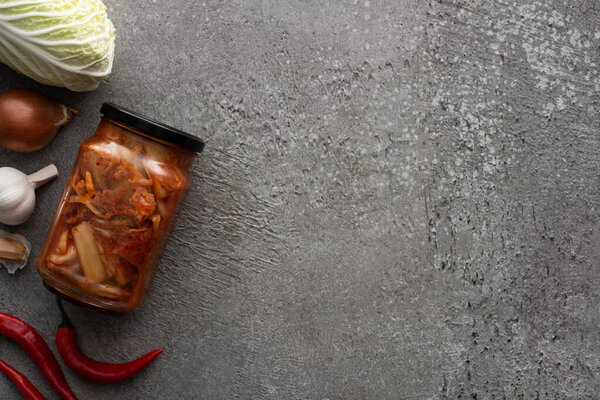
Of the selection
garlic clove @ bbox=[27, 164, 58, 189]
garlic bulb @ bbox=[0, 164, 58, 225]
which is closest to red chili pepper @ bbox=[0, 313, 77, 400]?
garlic bulb @ bbox=[0, 164, 58, 225]

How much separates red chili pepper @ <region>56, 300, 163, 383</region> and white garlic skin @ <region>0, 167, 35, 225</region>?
0.99ft

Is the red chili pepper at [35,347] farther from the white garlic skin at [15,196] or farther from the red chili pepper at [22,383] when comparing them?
the white garlic skin at [15,196]

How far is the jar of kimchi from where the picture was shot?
1.41 metres

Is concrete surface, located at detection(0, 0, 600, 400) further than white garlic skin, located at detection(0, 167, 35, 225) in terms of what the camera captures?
Yes

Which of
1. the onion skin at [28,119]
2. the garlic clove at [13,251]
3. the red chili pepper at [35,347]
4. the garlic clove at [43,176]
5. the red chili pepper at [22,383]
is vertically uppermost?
the onion skin at [28,119]

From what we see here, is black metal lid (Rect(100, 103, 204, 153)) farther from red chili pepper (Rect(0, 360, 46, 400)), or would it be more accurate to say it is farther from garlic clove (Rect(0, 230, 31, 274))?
red chili pepper (Rect(0, 360, 46, 400))

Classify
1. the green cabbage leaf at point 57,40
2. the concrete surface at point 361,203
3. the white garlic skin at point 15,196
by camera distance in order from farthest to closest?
the concrete surface at point 361,203 < the white garlic skin at point 15,196 < the green cabbage leaf at point 57,40

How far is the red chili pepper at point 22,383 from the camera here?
1.59 meters

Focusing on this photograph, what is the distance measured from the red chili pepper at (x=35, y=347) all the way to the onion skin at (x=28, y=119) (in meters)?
0.55

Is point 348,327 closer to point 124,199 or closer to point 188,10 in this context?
point 124,199

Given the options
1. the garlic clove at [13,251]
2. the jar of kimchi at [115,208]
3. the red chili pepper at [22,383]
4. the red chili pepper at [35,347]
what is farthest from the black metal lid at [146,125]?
the red chili pepper at [22,383]

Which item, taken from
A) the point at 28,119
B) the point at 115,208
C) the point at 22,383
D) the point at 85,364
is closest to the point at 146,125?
the point at 115,208

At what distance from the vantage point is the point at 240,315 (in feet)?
5.49

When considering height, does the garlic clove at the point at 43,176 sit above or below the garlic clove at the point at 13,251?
above
